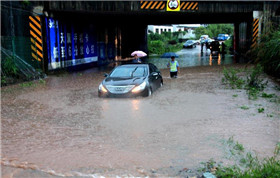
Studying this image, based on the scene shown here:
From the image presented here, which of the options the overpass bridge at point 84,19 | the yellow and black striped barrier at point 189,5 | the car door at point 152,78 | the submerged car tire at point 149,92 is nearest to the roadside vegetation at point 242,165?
the submerged car tire at point 149,92

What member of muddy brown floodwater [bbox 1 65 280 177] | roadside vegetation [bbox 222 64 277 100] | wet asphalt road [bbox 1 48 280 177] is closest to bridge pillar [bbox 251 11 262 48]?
roadside vegetation [bbox 222 64 277 100]

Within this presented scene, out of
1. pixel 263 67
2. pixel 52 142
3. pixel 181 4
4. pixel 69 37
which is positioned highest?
pixel 181 4

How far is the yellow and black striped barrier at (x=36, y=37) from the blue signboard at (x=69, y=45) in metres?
0.73

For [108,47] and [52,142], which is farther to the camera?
[108,47]

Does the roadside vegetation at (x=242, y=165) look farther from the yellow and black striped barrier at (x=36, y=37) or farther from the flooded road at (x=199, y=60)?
the flooded road at (x=199, y=60)

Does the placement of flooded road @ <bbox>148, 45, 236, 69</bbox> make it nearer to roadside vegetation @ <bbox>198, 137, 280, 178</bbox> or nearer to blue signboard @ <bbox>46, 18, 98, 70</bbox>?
blue signboard @ <bbox>46, 18, 98, 70</bbox>

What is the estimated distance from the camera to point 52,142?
6863mm

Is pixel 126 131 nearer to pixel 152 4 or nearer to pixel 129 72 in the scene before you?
pixel 129 72

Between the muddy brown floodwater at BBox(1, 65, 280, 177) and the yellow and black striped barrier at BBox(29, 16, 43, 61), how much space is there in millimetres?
4835

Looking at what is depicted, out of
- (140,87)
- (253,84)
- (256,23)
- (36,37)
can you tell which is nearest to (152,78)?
(140,87)

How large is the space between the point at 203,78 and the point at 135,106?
24.4ft

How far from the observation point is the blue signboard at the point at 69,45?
18734 mm

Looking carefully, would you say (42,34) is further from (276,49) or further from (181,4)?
(276,49)

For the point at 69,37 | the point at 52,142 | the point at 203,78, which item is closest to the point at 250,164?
the point at 52,142
